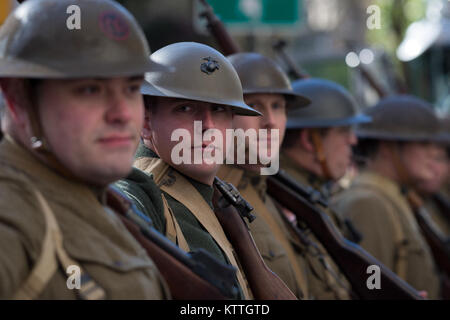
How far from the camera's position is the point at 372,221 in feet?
23.9

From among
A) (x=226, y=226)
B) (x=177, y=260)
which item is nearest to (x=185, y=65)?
(x=226, y=226)

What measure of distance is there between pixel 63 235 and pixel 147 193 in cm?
102

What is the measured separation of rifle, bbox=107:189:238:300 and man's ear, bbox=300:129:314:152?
3762 millimetres

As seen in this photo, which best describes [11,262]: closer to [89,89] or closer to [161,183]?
[89,89]

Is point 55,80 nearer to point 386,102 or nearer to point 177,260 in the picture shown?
point 177,260

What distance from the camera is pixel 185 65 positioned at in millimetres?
4109

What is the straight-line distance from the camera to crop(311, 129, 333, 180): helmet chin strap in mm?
6590

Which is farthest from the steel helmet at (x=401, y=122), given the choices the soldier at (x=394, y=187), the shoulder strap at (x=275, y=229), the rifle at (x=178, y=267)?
the rifle at (x=178, y=267)

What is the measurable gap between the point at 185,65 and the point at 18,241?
1.85 meters

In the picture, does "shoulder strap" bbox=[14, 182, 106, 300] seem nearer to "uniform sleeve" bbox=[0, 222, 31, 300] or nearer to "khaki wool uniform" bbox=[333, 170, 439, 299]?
"uniform sleeve" bbox=[0, 222, 31, 300]

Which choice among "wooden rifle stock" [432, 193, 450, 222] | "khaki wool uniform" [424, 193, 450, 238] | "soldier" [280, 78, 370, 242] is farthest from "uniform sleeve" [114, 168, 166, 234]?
"wooden rifle stock" [432, 193, 450, 222]

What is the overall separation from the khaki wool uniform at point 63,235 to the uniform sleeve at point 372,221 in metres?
4.60

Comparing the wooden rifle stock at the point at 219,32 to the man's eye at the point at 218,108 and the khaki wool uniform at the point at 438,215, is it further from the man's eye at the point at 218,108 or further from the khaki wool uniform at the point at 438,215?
the khaki wool uniform at the point at 438,215

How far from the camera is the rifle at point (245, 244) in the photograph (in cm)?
377
